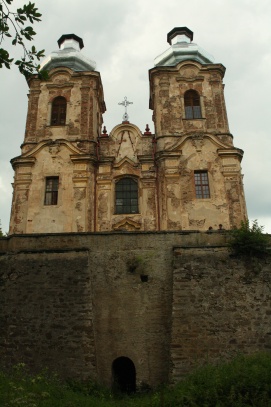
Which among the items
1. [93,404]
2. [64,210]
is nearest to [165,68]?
[64,210]

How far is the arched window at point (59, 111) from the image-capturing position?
23.9 meters

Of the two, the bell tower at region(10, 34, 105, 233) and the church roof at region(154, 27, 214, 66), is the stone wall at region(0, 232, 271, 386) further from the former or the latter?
the church roof at region(154, 27, 214, 66)

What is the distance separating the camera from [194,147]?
877 inches

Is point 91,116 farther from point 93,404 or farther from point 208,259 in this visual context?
point 93,404

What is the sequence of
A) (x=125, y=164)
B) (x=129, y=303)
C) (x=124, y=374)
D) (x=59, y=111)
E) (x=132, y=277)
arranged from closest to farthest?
(x=124, y=374) < (x=129, y=303) < (x=132, y=277) < (x=125, y=164) < (x=59, y=111)

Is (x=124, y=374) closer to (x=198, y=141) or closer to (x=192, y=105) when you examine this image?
(x=198, y=141)

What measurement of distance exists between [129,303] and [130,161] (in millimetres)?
10578

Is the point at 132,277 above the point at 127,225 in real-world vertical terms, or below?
below

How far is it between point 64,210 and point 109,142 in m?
4.92

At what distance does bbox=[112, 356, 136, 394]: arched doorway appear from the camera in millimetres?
13047

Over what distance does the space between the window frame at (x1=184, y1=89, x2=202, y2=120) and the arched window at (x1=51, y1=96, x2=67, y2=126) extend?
A: 680 cm

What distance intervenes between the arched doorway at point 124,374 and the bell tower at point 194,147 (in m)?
8.02

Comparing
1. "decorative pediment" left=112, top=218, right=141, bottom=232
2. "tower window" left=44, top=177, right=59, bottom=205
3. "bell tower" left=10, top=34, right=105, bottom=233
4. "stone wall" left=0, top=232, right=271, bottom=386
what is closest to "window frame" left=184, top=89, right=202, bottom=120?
"bell tower" left=10, top=34, right=105, bottom=233

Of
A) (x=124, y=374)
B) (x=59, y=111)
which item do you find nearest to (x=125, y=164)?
(x=59, y=111)
